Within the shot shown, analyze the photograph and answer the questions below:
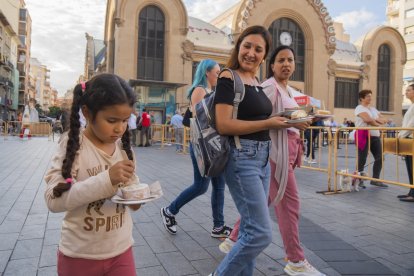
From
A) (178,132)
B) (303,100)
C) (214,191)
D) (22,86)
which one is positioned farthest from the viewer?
(22,86)

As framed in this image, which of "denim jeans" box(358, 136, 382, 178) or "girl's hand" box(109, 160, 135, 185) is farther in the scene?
"denim jeans" box(358, 136, 382, 178)

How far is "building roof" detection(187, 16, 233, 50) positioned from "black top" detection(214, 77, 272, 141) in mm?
27150

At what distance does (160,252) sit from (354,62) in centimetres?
3552

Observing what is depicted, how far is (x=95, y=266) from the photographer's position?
1725mm

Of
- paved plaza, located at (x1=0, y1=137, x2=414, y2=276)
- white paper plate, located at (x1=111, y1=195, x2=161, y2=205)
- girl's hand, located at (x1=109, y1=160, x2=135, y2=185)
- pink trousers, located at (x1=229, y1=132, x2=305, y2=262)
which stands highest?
girl's hand, located at (x1=109, y1=160, x2=135, y2=185)

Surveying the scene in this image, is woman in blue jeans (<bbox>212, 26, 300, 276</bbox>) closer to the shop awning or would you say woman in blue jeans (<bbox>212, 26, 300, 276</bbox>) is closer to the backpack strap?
the backpack strap

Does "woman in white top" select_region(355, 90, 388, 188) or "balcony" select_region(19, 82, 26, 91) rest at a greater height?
"balcony" select_region(19, 82, 26, 91)

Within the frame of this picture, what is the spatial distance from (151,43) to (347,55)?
768 inches

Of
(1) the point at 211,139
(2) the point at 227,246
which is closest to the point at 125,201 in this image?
(1) the point at 211,139

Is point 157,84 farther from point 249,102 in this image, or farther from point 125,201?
point 125,201

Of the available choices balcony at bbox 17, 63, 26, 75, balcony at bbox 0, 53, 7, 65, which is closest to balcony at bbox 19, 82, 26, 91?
balcony at bbox 17, 63, 26, 75

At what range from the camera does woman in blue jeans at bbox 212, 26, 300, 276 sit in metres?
2.42

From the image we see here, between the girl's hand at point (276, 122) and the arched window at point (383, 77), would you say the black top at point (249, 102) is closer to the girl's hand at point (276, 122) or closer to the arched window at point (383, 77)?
the girl's hand at point (276, 122)

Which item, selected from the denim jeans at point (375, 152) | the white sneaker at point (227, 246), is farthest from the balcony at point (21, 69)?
the white sneaker at point (227, 246)
